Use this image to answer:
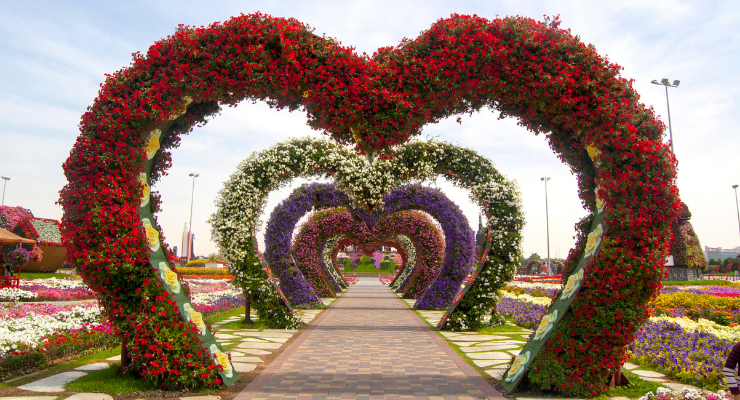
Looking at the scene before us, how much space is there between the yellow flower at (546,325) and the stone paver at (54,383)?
187 inches

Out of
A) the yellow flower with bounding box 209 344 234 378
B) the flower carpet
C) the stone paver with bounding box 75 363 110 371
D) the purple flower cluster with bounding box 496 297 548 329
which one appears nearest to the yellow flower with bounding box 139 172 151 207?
the yellow flower with bounding box 209 344 234 378

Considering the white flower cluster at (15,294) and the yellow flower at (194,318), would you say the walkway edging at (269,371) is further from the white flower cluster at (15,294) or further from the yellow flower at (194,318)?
the white flower cluster at (15,294)

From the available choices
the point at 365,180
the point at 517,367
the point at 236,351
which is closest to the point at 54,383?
the point at 236,351

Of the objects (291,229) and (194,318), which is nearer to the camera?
(194,318)

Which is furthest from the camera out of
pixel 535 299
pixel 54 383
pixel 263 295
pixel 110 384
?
pixel 535 299

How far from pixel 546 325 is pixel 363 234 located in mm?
13853

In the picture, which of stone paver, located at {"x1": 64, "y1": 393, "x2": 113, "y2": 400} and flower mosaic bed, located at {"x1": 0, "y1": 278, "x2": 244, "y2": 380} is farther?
flower mosaic bed, located at {"x1": 0, "y1": 278, "x2": 244, "y2": 380}

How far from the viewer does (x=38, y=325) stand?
700 cm

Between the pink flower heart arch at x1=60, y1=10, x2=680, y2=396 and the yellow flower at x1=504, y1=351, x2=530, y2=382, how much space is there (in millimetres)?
34

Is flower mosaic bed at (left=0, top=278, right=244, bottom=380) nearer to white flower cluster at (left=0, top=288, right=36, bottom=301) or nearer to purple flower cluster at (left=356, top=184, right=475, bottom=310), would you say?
white flower cluster at (left=0, top=288, right=36, bottom=301)

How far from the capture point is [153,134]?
4.93m

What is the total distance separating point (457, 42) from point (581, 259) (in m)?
2.59

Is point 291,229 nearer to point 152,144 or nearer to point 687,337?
point 152,144

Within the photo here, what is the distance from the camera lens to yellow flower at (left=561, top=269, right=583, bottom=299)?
15.6 feet
